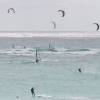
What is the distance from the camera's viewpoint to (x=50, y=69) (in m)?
1.72

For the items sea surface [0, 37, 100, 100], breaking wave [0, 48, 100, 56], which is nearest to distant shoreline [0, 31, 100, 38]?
sea surface [0, 37, 100, 100]

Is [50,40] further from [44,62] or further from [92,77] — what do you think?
[92,77]

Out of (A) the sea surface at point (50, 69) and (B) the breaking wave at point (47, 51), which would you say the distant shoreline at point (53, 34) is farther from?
(B) the breaking wave at point (47, 51)

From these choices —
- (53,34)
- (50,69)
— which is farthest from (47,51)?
(53,34)

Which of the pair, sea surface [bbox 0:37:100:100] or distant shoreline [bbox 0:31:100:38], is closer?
sea surface [bbox 0:37:100:100]

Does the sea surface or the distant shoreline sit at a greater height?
the distant shoreline

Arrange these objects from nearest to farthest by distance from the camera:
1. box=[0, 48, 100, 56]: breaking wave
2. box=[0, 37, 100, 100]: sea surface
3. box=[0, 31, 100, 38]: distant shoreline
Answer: box=[0, 37, 100, 100]: sea surface < box=[0, 48, 100, 56]: breaking wave < box=[0, 31, 100, 38]: distant shoreline

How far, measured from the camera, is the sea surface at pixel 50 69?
4.75 ft

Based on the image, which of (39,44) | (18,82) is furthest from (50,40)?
(18,82)

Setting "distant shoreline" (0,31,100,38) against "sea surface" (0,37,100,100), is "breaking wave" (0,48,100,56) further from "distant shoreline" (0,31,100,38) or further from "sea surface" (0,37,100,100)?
"distant shoreline" (0,31,100,38)

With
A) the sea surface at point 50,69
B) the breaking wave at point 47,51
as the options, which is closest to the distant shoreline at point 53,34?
the sea surface at point 50,69

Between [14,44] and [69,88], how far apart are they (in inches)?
32.6

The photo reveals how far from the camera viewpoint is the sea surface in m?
1.45

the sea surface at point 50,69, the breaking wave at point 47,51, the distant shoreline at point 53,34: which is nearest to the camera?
the sea surface at point 50,69
